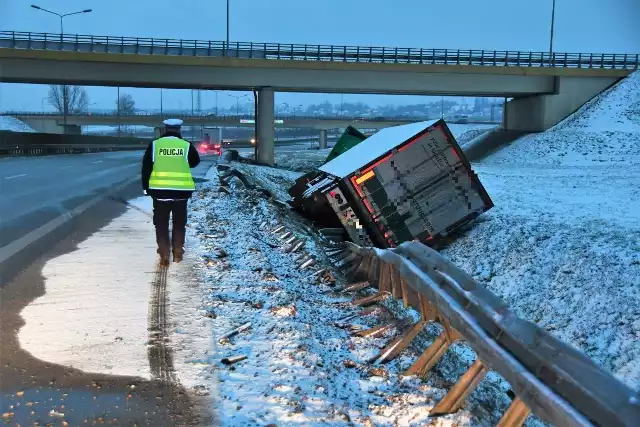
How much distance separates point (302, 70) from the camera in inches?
1513

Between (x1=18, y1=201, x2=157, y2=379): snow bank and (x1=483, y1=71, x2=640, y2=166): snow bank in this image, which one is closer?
(x1=18, y1=201, x2=157, y2=379): snow bank

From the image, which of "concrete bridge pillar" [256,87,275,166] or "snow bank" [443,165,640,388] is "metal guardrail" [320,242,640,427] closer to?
"snow bank" [443,165,640,388]

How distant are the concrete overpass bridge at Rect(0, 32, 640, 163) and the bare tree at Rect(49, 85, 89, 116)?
8171 cm

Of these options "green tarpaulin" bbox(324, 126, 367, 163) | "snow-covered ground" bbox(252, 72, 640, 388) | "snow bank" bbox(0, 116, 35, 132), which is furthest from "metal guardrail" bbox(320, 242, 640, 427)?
"snow bank" bbox(0, 116, 35, 132)

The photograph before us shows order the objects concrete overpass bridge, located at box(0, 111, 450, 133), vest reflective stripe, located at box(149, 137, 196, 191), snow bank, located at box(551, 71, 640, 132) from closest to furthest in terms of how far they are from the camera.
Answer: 1. vest reflective stripe, located at box(149, 137, 196, 191)
2. snow bank, located at box(551, 71, 640, 132)
3. concrete overpass bridge, located at box(0, 111, 450, 133)

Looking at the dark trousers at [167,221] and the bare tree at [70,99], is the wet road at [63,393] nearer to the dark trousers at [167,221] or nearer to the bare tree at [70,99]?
the dark trousers at [167,221]

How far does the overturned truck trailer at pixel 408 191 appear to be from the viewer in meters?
12.8

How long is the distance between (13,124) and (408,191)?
8929cm

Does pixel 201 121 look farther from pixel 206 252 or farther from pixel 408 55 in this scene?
pixel 206 252

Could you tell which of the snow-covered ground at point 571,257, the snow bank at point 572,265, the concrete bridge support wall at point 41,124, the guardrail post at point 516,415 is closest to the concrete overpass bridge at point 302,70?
the snow-covered ground at point 571,257

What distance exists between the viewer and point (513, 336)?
358 cm

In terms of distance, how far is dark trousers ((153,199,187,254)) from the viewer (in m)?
7.07

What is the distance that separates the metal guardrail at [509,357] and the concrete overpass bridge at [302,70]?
111 feet

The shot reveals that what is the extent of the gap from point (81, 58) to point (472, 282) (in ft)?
118
